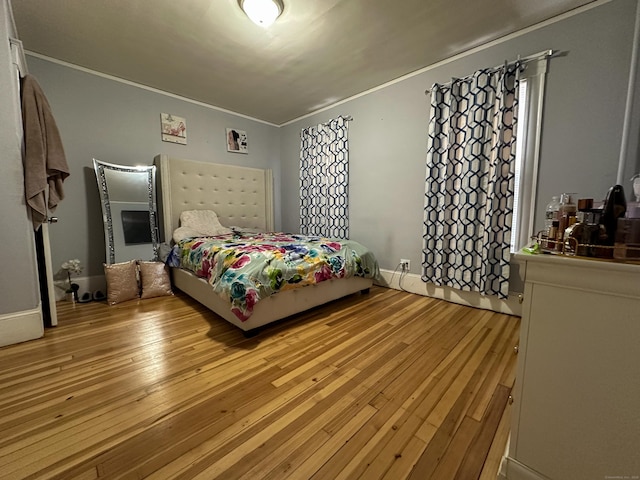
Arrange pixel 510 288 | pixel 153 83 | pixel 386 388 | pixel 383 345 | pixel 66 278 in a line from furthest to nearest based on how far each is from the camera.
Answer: pixel 153 83, pixel 66 278, pixel 510 288, pixel 383 345, pixel 386 388

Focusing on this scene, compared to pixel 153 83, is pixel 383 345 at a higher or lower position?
lower

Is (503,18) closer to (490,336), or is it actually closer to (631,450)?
(490,336)

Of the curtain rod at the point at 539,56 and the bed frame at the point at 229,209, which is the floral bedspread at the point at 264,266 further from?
the curtain rod at the point at 539,56

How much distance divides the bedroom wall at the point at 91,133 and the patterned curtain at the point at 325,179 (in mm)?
1828

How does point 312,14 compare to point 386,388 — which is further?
point 312,14

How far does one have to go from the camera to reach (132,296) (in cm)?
285

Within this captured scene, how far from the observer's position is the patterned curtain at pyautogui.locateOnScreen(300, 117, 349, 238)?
364 centimetres

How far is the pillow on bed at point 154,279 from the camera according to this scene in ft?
9.61

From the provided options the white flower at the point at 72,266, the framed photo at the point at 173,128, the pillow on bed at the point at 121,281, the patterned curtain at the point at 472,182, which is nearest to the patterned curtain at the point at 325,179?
the patterned curtain at the point at 472,182

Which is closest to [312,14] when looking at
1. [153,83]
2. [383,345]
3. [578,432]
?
[153,83]

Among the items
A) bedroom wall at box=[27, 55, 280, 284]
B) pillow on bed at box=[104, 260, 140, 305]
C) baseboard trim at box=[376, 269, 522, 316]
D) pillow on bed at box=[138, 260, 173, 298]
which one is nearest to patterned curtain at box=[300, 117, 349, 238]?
baseboard trim at box=[376, 269, 522, 316]

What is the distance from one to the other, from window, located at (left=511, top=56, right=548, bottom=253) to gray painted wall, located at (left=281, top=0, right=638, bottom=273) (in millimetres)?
58

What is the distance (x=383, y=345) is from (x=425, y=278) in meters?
1.25

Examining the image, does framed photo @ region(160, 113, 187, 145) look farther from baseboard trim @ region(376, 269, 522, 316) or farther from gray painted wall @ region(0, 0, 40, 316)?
baseboard trim @ region(376, 269, 522, 316)
